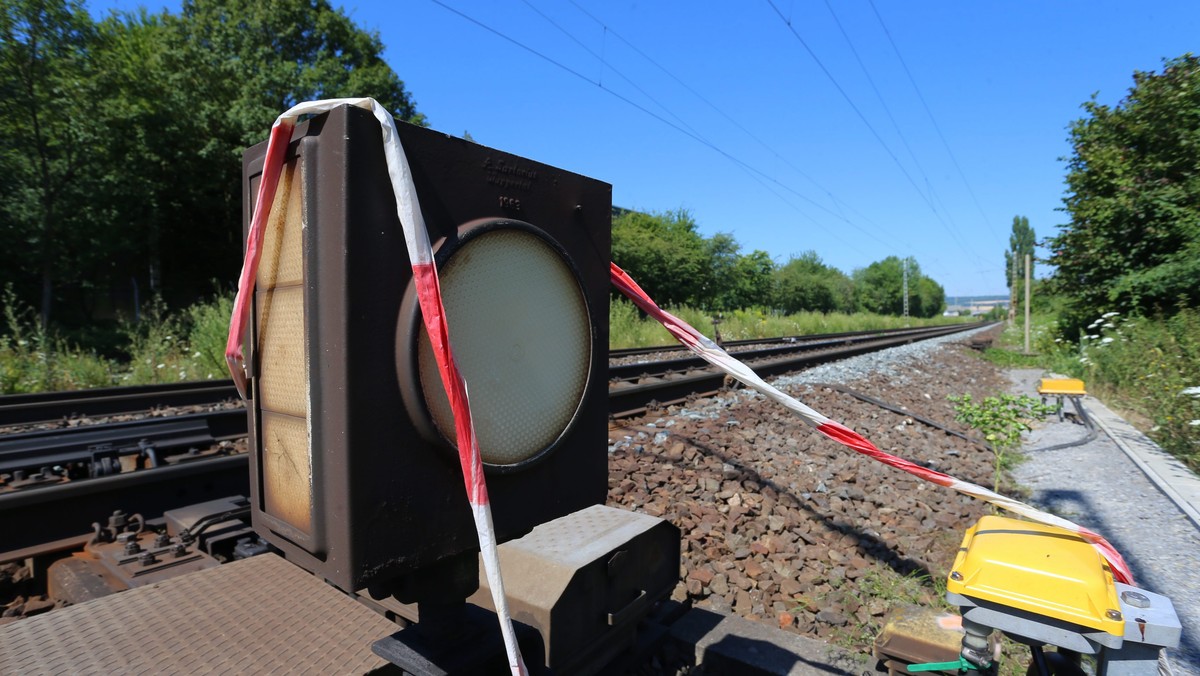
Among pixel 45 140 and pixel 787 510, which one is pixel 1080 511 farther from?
pixel 45 140

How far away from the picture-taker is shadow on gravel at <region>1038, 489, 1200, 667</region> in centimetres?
341

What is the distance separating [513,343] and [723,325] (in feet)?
78.9

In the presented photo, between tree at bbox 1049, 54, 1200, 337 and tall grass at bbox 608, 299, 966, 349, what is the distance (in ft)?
25.8

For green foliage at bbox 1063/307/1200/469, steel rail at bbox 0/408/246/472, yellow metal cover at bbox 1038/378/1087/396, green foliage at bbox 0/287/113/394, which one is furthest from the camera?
green foliage at bbox 0/287/113/394

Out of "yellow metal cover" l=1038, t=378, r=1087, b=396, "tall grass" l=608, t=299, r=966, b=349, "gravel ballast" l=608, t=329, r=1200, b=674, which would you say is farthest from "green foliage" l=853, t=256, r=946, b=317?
"gravel ballast" l=608, t=329, r=1200, b=674

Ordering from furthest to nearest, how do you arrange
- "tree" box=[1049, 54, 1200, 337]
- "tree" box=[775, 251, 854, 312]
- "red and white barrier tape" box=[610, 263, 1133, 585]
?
"tree" box=[775, 251, 854, 312] < "tree" box=[1049, 54, 1200, 337] < "red and white barrier tape" box=[610, 263, 1133, 585]

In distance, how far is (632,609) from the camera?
1.97m

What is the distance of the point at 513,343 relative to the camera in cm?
115

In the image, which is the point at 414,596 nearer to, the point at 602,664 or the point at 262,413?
the point at 262,413

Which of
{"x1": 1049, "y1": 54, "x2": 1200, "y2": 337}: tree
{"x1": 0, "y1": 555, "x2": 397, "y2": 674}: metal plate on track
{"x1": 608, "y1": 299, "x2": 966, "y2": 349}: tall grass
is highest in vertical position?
{"x1": 1049, "y1": 54, "x2": 1200, "y2": 337}: tree

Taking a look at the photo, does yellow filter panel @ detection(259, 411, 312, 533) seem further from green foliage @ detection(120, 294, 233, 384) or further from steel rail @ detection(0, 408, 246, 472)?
green foliage @ detection(120, 294, 233, 384)

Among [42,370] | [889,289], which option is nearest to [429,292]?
[42,370]

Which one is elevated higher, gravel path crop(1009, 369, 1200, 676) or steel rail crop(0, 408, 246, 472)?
steel rail crop(0, 408, 246, 472)

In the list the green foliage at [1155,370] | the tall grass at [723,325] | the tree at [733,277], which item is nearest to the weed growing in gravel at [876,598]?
the tall grass at [723,325]
